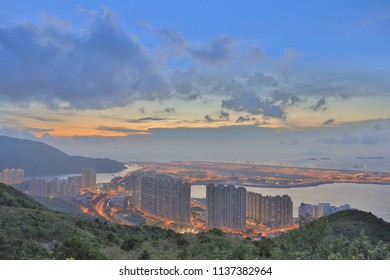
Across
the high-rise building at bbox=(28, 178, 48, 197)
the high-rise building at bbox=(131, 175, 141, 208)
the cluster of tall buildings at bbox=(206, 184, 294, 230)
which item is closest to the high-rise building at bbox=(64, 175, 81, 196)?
the high-rise building at bbox=(28, 178, 48, 197)

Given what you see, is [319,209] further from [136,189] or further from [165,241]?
[136,189]

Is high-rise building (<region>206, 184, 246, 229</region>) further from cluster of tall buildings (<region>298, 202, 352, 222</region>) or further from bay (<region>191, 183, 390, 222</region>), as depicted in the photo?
cluster of tall buildings (<region>298, 202, 352, 222</region>)

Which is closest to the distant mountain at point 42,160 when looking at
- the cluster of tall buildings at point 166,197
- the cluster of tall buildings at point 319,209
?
the cluster of tall buildings at point 166,197

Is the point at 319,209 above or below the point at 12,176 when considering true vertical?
below

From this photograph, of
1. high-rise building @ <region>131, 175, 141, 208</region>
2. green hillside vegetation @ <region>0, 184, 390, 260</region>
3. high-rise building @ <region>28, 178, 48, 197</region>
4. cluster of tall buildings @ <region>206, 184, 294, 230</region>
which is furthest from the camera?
high-rise building @ <region>28, 178, 48, 197</region>

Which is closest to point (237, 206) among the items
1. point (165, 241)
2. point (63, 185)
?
point (165, 241)
